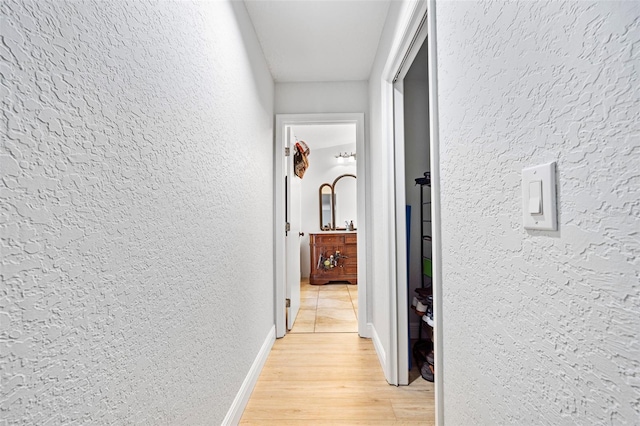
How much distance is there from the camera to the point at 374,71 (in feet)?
8.21

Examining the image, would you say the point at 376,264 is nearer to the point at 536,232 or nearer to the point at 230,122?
the point at 230,122

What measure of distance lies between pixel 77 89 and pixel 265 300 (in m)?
2.00

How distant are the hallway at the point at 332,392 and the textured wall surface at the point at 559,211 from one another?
89 centimetres

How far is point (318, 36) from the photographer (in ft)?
7.27

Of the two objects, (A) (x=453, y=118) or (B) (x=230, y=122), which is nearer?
(A) (x=453, y=118)

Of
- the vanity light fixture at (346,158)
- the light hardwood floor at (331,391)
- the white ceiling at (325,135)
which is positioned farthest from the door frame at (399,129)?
the vanity light fixture at (346,158)

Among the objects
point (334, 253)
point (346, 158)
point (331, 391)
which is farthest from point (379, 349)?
point (346, 158)

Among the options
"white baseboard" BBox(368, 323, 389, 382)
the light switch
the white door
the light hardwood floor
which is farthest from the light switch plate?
the white door

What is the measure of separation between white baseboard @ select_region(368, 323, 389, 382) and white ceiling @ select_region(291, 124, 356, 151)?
9.26 ft

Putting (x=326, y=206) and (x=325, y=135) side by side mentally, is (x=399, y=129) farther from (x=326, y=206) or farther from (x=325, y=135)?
(x=326, y=206)

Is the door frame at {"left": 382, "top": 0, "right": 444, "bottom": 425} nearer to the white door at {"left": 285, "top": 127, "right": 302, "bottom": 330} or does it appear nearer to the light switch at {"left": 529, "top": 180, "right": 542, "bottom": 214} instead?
the light switch at {"left": 529, "top": 180, "right": 542, "bottom": 214}

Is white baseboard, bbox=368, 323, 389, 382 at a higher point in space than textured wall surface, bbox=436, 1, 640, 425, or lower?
lower

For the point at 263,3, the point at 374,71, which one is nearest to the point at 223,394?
the point at 263,3

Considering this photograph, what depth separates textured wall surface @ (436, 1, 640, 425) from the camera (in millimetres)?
417
